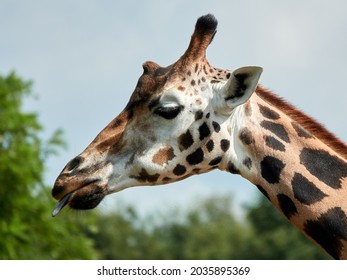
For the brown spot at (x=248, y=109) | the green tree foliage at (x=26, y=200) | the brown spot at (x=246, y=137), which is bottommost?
the green tree foliage at (x=26, y=200)

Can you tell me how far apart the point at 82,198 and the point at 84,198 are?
18 millimetres

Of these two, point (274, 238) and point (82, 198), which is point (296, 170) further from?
point (274, 238)

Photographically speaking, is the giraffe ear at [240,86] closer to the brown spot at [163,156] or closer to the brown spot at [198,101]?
the brown spot at [198,101]

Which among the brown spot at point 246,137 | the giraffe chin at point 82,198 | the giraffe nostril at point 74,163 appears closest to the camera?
the giraffe chin at point 82,198

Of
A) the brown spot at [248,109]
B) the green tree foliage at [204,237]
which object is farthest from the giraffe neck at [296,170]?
the green tree foliage at [204,237]

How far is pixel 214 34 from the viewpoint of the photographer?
812 cm

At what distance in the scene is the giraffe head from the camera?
751cm

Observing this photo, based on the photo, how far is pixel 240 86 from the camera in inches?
299

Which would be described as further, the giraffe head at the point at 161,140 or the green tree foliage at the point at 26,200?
the green tree foliage at the point at 26,200

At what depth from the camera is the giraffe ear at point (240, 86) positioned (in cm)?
751

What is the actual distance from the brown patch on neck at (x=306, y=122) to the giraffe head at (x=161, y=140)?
54cm

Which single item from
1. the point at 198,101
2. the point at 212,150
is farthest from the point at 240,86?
the point at 212,150

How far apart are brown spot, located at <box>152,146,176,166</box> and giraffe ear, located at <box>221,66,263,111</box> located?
2.12 feet
